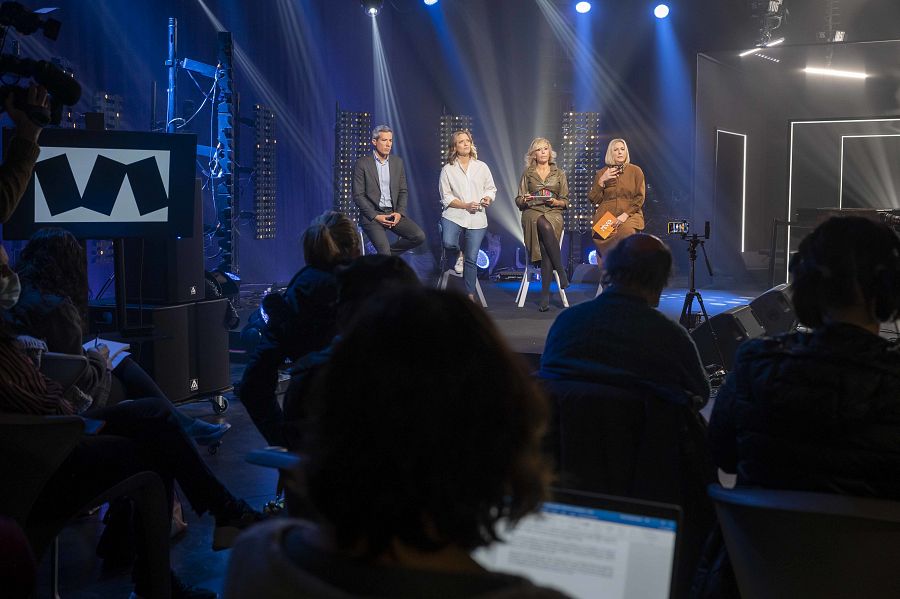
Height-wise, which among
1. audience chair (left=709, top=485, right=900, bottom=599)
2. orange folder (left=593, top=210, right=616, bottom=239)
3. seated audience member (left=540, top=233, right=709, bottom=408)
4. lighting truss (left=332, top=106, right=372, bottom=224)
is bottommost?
audience chair (left=709, top=485, right=900, bottom=599)

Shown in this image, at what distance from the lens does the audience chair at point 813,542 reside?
1.60m

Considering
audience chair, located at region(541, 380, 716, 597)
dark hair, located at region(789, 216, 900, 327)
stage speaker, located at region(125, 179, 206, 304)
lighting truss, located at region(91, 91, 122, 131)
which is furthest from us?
lighting truss, located at region(91, 91, 122, 131)

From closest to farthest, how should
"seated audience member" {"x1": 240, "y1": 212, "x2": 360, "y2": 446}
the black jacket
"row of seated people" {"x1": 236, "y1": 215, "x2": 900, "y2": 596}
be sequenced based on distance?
"row of seated people" {"x1": 236, "y1": 215, "x2": 900, "y2": 596}, the black jacket, "seated audience member" {"x1": 240, "y1": 212, "x2": 360, "y2": 446}

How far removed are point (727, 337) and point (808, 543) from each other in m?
4.10

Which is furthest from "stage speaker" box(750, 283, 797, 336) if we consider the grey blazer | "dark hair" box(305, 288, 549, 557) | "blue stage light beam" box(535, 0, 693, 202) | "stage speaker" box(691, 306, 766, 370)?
"blue stage light beam" box(535, 0, 693, 202)

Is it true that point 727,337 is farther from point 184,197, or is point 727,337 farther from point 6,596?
point 6,596

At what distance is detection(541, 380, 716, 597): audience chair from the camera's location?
2.35m

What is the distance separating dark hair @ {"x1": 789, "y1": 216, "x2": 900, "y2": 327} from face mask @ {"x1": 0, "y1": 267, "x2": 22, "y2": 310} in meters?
2.37

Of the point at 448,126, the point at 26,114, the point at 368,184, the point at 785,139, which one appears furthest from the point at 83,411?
the point at 785,139

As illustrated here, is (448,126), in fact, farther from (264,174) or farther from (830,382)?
(830,382)

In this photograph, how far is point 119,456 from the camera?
8.66ft

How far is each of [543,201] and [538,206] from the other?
0.08 metres

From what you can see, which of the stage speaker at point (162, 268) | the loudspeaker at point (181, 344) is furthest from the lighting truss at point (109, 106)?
the loudspeaker at point (181, 344)

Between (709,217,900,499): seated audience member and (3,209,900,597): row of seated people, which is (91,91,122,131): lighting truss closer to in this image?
(3,209,900,597): row of seated people
